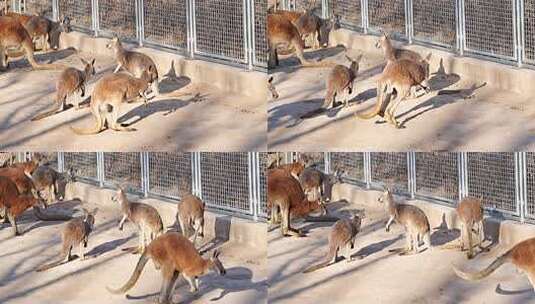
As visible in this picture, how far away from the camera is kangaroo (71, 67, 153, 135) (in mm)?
12719

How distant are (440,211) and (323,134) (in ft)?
2.08

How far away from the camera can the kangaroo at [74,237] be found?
12.5 metres

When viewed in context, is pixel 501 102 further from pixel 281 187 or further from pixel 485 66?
pixel 281 187

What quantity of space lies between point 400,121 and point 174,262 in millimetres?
1413

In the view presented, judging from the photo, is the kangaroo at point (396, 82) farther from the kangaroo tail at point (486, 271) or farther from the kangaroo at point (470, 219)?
the kangaroo tail at point (486, 271)

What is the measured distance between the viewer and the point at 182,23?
13750 millimetres

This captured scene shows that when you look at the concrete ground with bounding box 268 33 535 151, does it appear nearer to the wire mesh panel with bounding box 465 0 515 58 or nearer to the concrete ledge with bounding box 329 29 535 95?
the concrete ledge with bounding box 329 29 535 95

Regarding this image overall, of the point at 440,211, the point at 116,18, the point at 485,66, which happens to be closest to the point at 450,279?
the point at 440,211

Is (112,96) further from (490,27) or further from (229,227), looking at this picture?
(490,27)

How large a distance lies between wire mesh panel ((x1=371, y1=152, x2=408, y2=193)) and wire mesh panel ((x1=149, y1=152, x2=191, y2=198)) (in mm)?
874

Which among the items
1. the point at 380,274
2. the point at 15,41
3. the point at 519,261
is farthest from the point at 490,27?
the point at 15,41

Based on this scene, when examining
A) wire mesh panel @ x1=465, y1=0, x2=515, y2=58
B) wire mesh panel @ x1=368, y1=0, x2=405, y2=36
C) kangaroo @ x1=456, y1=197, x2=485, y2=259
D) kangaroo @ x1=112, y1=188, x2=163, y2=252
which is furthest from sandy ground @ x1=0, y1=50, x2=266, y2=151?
wire mesh panel @ x1=465, y1=0, x2=515, y2=58

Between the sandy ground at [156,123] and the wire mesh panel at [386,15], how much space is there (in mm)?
696

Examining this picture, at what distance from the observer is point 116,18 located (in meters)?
13.8
